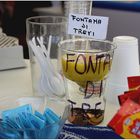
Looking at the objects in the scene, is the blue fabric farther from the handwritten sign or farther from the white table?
the handwritten sign

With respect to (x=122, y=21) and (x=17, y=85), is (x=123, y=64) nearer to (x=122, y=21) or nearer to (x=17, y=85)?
(x=17, y=85)

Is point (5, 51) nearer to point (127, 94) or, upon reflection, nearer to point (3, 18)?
point (127, 94)

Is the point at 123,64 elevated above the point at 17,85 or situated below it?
above

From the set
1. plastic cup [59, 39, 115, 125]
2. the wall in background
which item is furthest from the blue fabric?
the wall in background

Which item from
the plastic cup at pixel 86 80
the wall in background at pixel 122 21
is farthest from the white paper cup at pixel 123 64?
the wall in background at pixel 122 21

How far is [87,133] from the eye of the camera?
0.66 meters

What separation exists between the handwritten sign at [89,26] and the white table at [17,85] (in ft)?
0.57

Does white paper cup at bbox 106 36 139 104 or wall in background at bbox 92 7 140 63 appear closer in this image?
white paper cup at bbox 106 36 139 104

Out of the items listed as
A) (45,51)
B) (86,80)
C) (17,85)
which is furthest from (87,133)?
(17,85)

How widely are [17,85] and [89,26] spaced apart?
1.00 ft

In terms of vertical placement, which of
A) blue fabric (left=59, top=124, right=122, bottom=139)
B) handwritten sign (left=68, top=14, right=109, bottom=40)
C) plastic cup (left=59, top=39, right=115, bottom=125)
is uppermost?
handwritten sign (left=68, top=14, right=109, bottom=40)

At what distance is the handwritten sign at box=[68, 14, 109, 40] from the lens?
72 centimetres

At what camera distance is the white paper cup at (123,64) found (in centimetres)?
76

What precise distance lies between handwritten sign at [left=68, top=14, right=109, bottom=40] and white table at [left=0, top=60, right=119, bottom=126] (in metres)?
0.17
